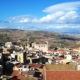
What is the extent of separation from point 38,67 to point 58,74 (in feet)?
50.1

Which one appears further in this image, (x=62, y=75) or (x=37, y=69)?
(x=37, y=69)

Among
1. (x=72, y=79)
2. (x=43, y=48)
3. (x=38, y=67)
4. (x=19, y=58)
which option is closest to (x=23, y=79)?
(x=72, y=79)

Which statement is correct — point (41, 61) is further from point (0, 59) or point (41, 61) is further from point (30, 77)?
point (30, 77)

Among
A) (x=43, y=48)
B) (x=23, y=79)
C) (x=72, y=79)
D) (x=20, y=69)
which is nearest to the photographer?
(x=72, y=79)

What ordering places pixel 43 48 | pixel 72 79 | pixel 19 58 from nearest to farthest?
1. pixel 72 79
2. pixel 19 58
3. pixel 43 48

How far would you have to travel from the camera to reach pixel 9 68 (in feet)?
130

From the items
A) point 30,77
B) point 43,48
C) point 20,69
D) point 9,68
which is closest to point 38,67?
point 20,69

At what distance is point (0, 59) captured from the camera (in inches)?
1731

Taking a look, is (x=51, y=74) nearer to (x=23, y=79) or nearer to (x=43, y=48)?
(x=23, y=79)

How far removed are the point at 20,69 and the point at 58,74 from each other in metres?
15.1

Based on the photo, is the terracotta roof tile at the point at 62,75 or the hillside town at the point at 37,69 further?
the hillside town at the point at 37,69

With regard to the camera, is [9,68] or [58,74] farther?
[9,68]

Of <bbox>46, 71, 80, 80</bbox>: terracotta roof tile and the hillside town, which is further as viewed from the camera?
the hillside town

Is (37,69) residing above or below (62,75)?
below
